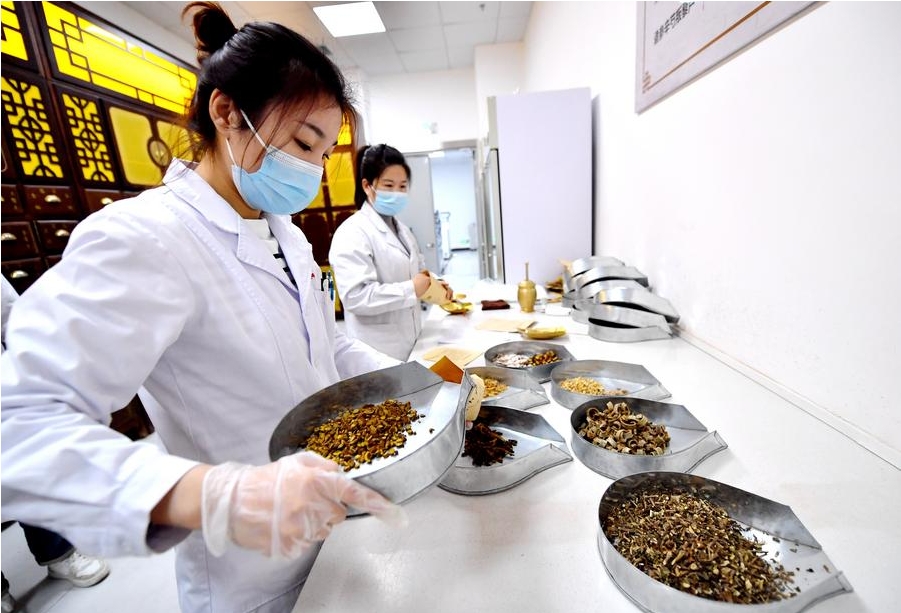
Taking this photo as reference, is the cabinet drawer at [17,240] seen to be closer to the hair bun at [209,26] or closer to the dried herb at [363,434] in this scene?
the hair bun at [209,26]

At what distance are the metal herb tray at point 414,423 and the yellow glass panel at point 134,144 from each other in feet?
10.9

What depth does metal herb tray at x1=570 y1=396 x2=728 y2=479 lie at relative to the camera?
0.81 metres

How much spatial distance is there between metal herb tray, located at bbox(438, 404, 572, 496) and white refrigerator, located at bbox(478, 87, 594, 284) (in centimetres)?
207

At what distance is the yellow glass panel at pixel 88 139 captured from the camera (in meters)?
2.56

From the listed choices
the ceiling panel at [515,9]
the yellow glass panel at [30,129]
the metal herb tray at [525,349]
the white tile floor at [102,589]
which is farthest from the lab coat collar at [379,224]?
the ceiling panel at [515,9]

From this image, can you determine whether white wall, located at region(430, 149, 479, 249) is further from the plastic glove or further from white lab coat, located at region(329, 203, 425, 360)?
the plastic glove

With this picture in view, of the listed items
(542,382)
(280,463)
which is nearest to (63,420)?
(280,463)

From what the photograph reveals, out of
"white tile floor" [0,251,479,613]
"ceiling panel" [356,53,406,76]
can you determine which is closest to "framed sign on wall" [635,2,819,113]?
"white tile floor" [0,251,479,613]

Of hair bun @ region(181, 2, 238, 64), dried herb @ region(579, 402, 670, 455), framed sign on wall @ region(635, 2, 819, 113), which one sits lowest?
dried herb @ region(579, 402, 670, 455)

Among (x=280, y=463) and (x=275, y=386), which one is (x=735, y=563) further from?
(x=275, y=386)

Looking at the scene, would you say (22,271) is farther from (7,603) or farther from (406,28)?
(406,28)

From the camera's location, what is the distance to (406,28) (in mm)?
4281

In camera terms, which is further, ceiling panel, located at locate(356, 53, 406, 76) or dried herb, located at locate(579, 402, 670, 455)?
ceiling panel, located at locate(356, 53, 406, 76)

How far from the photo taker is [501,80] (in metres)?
5.11
